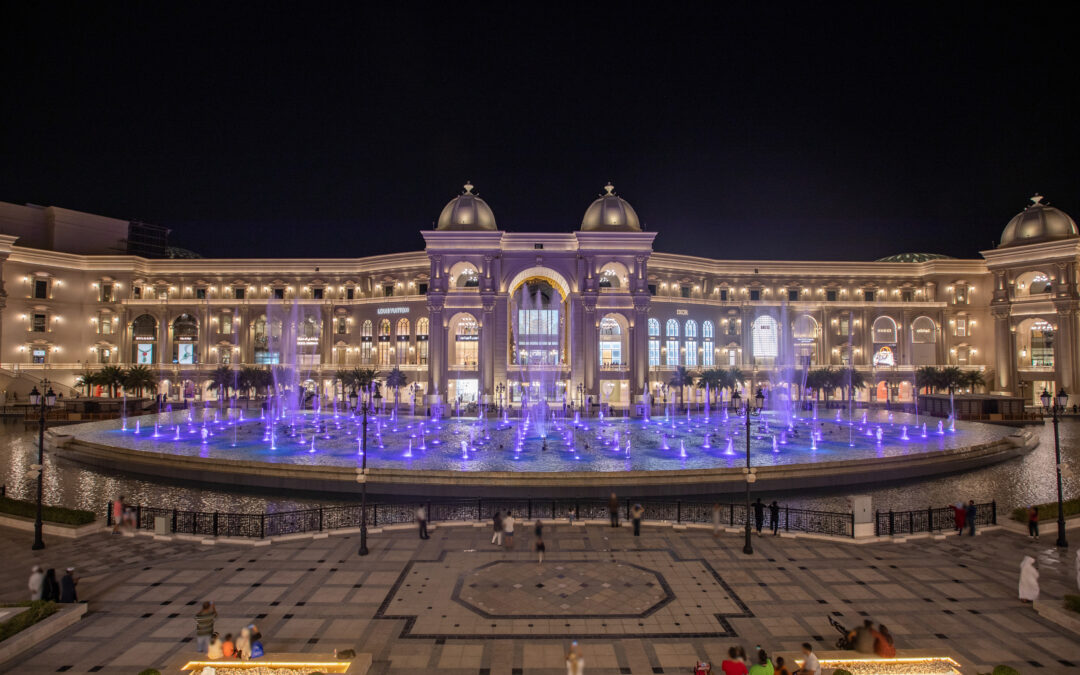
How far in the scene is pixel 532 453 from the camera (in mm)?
31828

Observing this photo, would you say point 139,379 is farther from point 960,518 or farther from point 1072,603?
point 1072,603

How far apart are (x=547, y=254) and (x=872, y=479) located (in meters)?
41.2

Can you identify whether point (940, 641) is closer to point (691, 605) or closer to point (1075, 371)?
point (691, 605)

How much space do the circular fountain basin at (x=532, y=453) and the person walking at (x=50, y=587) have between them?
7.20 metres

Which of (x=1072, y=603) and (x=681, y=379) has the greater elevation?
(x=681, y=379)

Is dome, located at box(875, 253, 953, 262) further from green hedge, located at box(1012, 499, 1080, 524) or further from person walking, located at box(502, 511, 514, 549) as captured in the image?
person walking, located at box(502, 511, 514, 549)

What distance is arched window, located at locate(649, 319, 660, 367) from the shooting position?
2633 inches

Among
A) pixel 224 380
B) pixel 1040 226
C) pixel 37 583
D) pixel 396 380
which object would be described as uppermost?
pixel 1040 226

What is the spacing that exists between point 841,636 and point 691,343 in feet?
199

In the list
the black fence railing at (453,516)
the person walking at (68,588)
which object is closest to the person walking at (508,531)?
the black fence railing at (453,516)

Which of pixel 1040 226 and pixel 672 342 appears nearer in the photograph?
pixel 1040 226

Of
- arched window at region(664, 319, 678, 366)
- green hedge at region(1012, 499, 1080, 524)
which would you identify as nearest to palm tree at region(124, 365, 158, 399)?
arched window at region(664, 319, 678, 366)

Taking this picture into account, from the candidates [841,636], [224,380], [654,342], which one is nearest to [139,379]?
[224,380]

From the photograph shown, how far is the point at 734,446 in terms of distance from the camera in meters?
35.2
